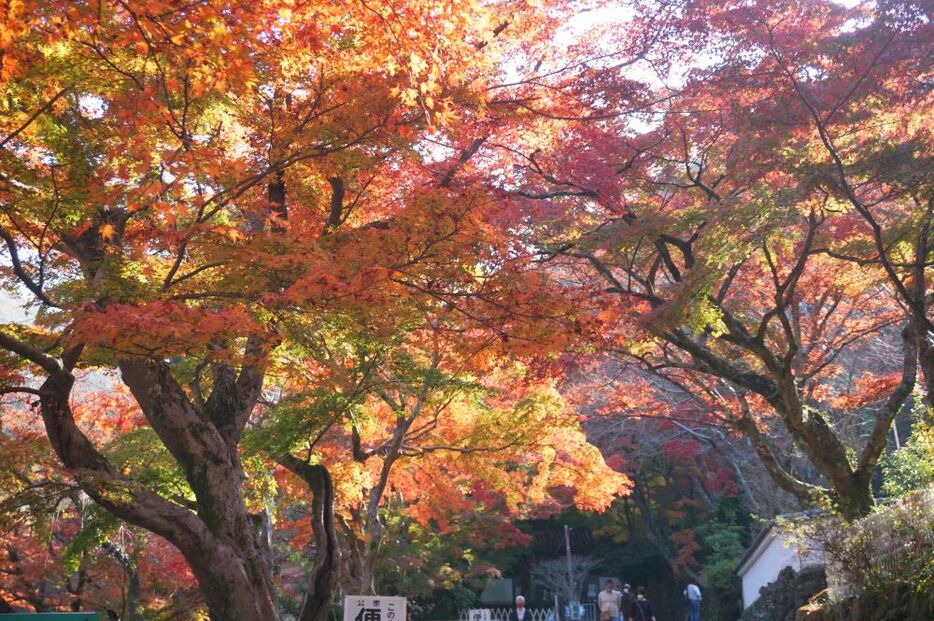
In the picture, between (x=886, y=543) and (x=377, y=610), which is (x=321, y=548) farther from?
(x=886, y=543)

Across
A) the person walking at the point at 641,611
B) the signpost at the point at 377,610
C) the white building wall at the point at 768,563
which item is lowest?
the signpost at the point at 377,610

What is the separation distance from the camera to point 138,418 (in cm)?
1684

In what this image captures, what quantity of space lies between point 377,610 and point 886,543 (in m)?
5.45

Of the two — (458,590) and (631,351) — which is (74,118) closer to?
(631,351)

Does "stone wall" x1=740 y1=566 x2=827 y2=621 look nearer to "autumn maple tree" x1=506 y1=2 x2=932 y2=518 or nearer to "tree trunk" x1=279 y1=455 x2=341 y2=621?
"autumn maple tree" x1=506 y1=2 x2=932 y2=518

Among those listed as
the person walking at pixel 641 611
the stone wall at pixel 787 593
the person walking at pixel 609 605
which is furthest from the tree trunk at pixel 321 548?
the stone wall at pixel 787 593

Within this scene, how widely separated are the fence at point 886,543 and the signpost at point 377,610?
4787 mm

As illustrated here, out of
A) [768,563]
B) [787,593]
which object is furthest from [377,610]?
[768,563]

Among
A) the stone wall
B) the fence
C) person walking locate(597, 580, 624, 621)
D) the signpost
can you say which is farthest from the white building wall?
the signpost

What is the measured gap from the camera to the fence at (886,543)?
7.98 m

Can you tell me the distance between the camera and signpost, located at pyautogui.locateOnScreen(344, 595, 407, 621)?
10.1 metres

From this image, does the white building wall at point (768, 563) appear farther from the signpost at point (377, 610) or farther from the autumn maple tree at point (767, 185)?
the signpost at point (377, 610)

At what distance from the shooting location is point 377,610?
10.1 meters

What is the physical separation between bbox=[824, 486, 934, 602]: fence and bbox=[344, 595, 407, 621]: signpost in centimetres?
479
